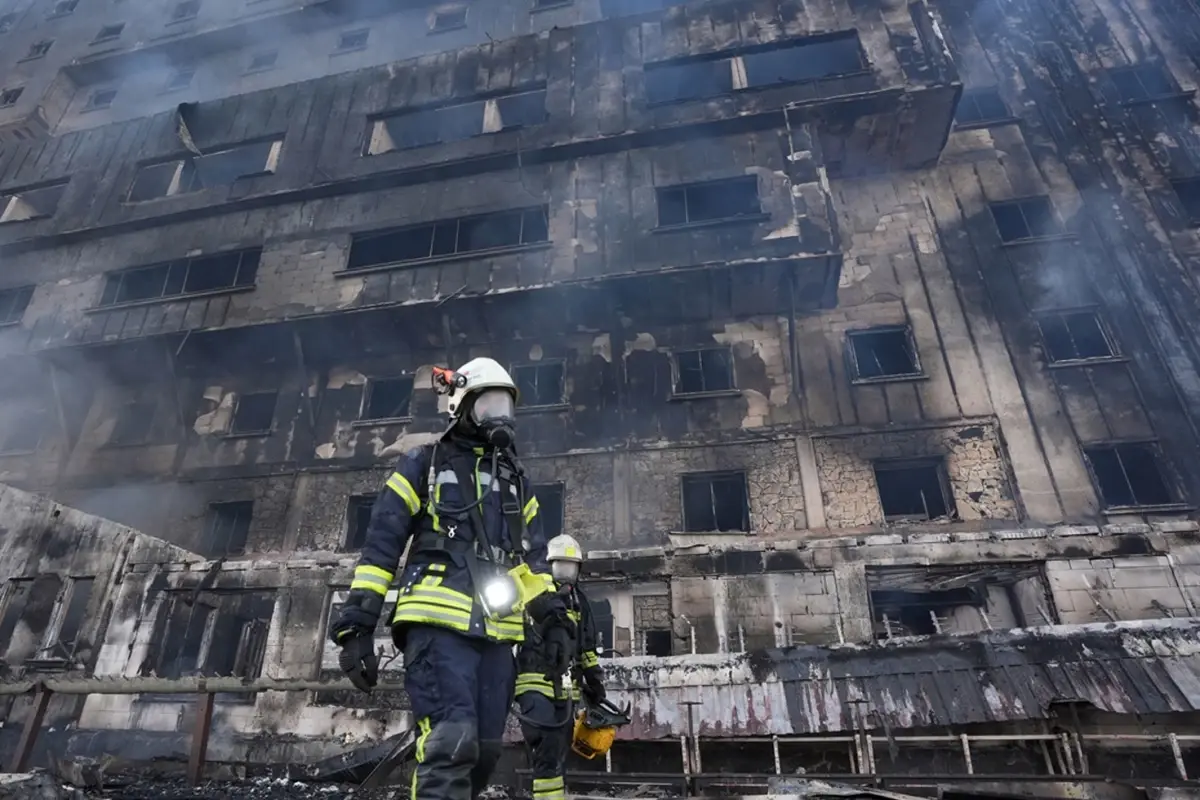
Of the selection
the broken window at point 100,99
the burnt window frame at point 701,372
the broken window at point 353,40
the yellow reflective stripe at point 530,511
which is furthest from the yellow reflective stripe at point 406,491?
the broken window at point 100,99

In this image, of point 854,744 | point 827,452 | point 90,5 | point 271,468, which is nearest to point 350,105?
point 271,468

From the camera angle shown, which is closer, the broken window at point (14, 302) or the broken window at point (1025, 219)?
Answer: the broken window at point (1025, 219)

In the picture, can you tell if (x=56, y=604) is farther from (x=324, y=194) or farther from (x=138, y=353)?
(x=324, y=194)

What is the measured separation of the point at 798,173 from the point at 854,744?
404 inches

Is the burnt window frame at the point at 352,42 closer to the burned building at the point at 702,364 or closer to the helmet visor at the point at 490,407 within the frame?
the burned building at the point at 702,364

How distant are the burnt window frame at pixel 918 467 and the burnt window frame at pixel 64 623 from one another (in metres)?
14.3

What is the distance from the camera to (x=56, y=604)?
11.6m

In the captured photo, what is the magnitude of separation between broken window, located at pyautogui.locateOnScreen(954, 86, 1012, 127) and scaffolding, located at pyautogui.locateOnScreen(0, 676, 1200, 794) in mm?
13249

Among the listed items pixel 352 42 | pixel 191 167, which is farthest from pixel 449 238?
pixel 352 42

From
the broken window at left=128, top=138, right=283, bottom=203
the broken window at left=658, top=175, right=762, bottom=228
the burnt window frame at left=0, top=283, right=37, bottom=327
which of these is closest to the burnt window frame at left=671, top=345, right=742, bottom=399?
the broken window at left=658, top=175, right=762, bottom=228

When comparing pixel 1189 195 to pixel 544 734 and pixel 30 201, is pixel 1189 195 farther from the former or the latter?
pixel 30 201

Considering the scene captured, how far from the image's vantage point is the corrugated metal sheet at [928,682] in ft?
22.4

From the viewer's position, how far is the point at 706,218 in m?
13.3

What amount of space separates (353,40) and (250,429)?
1651cm
